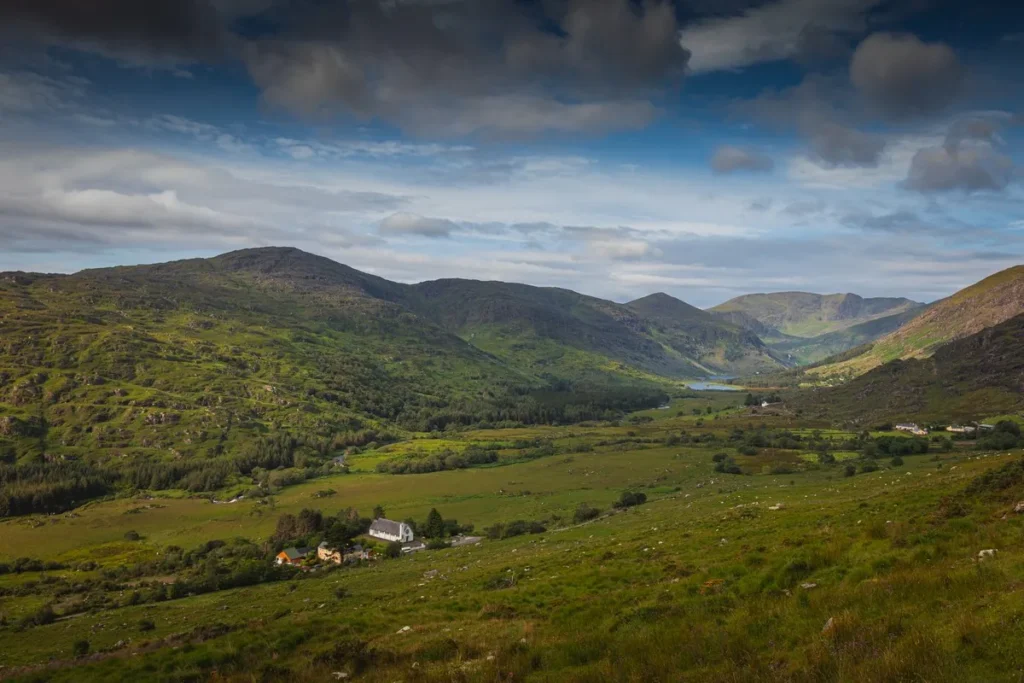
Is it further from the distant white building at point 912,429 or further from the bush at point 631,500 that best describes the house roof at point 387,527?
the distant white building at point 912,429

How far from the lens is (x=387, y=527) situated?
78.8 m

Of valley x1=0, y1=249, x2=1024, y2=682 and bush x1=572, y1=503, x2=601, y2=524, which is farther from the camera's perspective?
bush x1=572, y1=503, x2=601, y2=524

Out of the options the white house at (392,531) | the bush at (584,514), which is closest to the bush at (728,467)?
the bush at (584,514)

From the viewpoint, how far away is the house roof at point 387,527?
77.4m

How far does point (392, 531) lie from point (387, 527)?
1.38m

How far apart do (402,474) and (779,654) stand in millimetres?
146865

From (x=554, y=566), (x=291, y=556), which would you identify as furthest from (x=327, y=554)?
(x=554, y=566)

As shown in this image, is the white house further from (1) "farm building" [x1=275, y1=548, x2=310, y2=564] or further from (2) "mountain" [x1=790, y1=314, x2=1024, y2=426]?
(2) "mountain" [x1=790, y1=314, x2=1024, y2=426]

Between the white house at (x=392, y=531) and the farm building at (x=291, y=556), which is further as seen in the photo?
the white house at (x=392, y=531)

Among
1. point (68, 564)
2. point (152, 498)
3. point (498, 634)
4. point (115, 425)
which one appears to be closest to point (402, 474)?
point (152, 498)

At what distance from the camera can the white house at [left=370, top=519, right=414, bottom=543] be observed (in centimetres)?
7606

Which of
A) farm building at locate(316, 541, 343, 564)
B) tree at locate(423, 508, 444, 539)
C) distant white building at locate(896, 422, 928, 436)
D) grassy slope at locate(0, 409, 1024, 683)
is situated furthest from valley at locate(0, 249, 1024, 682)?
distant white building at locate(896, 422, 928, 436)

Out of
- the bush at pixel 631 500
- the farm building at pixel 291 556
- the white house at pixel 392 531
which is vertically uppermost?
the bush at pixel 631 500

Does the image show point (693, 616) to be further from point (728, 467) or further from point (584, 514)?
point (728, 467)
